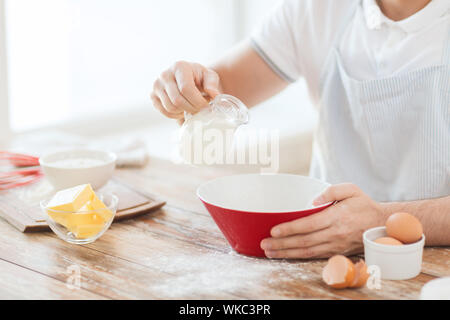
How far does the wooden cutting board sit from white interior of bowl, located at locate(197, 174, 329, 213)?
0.63 feet

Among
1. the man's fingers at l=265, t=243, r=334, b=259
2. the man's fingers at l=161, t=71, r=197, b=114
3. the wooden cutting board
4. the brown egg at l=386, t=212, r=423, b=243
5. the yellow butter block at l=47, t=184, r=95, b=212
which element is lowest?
the wooden cutting board

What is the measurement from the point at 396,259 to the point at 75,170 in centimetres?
76

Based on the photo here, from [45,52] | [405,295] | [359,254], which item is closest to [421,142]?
[359,254]

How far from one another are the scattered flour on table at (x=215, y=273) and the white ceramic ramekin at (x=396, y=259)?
0.12 metres

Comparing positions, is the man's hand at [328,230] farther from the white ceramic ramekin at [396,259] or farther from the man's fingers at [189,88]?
the man's fingers at [189,88]

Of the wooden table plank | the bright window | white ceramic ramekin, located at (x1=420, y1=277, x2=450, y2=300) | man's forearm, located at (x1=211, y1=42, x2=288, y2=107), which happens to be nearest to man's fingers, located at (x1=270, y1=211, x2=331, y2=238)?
white ceramic ramekin, located at (x1=420, y1=277, x2=450, y2=300)

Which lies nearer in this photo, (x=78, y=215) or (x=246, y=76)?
→ (x=78, y=215)

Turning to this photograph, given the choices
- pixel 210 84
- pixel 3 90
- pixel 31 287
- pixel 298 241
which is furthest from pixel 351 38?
pixel 3 90

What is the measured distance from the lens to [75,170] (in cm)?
139

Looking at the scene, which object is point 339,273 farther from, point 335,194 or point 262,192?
point 262,192

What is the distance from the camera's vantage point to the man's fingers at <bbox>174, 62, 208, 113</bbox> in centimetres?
129

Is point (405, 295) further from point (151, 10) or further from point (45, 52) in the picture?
point (151, 10)

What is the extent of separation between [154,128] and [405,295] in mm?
2539

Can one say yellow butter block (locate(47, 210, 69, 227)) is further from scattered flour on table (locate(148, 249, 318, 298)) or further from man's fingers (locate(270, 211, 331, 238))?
man's fingers (locate(270, 211, 331, 238))
